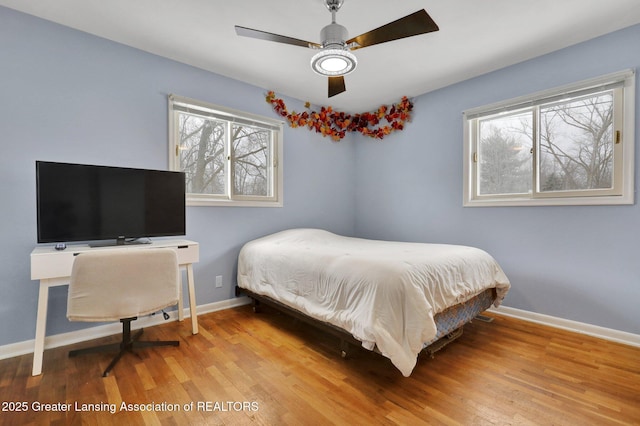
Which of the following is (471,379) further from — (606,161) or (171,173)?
(171,173)

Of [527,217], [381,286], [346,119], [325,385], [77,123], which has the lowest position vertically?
[325,385]

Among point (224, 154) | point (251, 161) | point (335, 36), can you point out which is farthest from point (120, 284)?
point (335, 36)

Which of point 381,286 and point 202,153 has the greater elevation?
point 202,153

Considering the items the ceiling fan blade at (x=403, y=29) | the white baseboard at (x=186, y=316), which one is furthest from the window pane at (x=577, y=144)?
the ceiling fan blade at (x=403, y=29)

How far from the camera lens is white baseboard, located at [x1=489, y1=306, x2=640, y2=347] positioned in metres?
2.29

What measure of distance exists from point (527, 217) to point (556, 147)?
0.69 m

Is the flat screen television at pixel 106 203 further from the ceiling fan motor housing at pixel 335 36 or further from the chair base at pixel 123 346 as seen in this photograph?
the ceiling fan motor housing at pixel 335 36

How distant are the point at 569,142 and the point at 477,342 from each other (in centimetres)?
198

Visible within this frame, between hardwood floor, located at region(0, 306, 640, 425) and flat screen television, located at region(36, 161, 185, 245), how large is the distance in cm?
90

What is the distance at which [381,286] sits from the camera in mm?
1770

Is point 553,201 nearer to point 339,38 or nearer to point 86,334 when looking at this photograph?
point 339,38

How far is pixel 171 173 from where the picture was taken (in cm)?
263

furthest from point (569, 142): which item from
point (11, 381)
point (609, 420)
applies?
point (11, 381)

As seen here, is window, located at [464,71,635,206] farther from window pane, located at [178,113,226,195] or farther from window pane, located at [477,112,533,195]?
window pane, located at [178,113,226,195]
